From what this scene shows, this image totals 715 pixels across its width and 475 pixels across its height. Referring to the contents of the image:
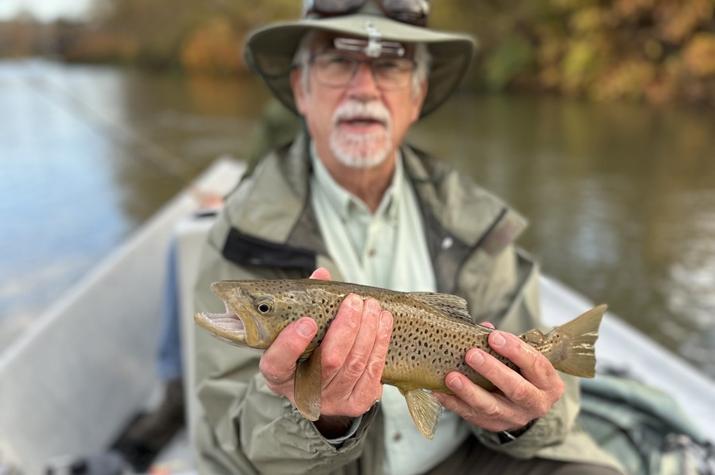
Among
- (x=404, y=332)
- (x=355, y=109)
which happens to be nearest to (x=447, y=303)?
(x=404, y=332)

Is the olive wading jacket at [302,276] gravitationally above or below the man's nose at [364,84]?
below

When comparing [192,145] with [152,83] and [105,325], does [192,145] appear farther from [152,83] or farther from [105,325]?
[152,83]

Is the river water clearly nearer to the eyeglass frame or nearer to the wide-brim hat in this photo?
the wide-brim hat

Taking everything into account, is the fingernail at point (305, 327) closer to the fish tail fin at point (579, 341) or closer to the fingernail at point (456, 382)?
the fingernail at point (456, 382)

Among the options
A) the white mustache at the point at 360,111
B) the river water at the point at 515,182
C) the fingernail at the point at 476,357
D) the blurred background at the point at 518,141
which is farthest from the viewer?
the blurred background at the point at 518,141

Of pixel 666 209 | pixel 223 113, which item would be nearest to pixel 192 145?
pixel 223 113

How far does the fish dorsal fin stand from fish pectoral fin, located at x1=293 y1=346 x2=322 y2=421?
345 millimetres

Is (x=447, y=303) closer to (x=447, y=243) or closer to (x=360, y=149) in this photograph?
(x=447, y=243)

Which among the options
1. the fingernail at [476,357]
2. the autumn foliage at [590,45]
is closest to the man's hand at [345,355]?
the fingernail at [476,357]

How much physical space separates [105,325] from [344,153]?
232cm

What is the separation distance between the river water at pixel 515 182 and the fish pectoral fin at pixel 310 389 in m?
5.82

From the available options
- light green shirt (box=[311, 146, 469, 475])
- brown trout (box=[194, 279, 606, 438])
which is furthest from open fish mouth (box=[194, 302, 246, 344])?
light green shirt (box=[311, 146, 469, 475])

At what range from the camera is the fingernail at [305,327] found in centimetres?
151

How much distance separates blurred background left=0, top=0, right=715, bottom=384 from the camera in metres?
9.09
